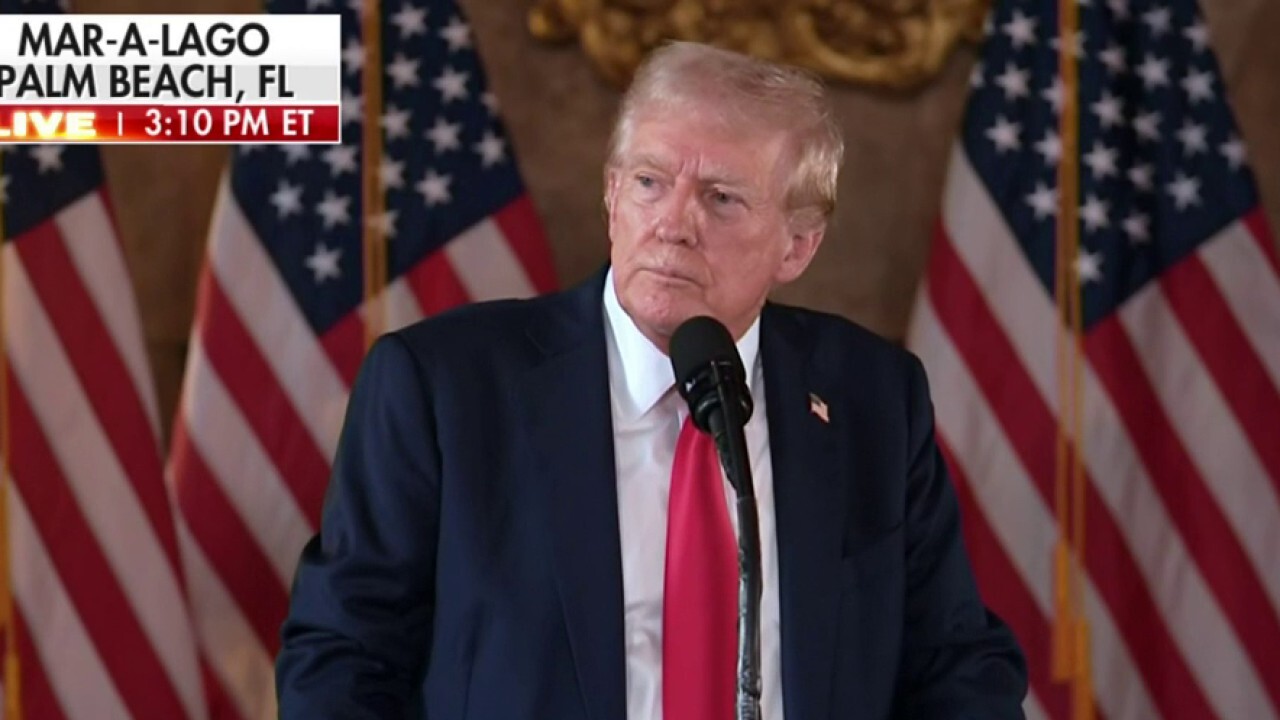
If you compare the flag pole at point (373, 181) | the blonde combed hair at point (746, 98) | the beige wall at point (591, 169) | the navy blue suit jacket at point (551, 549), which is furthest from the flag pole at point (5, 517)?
the blonde combed hair at point (746, 98)

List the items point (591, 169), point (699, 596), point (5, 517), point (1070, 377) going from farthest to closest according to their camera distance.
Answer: point (591, 169) → point (1070, 377) → point (5, 517) → point (699, 596)

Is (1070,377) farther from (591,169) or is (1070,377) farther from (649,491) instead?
(649,491)

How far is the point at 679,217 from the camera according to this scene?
1.94 m

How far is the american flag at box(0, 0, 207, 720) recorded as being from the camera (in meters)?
3.40

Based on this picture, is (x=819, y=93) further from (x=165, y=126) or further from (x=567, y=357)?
(x=165, y=126)

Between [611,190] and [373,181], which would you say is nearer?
[611,190]

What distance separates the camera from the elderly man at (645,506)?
1.87 metres

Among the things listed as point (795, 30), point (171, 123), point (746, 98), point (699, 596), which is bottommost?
point (699, 596)

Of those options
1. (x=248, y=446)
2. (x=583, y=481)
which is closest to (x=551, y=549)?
(x=583, y=481)

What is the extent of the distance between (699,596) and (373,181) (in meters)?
1.89

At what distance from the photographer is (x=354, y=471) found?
1929mm

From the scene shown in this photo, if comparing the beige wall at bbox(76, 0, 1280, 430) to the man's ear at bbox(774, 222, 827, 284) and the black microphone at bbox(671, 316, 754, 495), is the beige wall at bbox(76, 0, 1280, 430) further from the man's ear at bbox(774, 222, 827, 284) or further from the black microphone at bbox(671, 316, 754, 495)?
the black microphone at bbox(671, 316, 754, 495)

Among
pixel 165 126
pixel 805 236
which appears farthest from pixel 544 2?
pixel 805 236

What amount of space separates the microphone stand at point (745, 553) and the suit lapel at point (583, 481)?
0.34 metres
